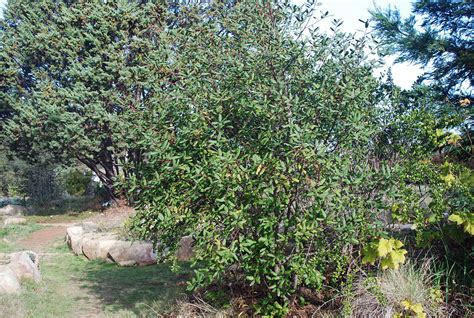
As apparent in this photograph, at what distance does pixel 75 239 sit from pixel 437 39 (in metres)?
7.78

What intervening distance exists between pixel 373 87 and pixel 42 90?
12.6m

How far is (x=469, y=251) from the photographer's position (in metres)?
3.60

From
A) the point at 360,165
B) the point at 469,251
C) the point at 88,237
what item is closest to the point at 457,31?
the point at 360,165

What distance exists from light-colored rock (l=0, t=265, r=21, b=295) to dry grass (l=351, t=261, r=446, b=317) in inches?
161

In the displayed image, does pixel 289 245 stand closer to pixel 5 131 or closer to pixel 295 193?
pixel 295 193

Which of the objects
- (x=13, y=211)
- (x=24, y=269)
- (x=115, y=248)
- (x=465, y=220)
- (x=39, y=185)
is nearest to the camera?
(x=465, y=220)

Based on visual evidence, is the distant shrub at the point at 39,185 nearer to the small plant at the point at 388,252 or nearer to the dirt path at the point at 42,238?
the dirt path at the point at 42,238

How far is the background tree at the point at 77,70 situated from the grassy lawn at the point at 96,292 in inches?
236

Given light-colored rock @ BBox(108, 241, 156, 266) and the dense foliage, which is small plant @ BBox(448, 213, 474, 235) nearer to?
the dense foliage

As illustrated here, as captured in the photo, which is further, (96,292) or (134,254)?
(134,254)

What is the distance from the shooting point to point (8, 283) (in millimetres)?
5531

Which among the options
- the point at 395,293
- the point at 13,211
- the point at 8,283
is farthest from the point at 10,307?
the point at 13,211

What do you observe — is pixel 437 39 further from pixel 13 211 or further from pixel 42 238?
pixel 13 211

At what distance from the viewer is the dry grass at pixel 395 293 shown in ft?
11.1
